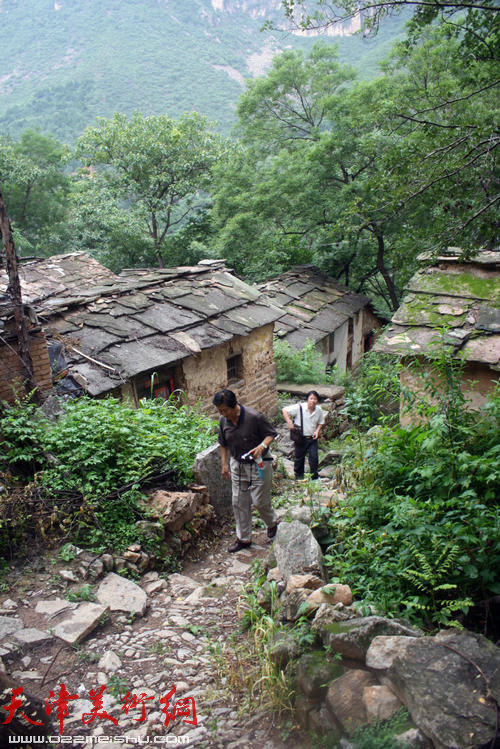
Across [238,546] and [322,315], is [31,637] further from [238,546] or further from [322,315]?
[322,315]

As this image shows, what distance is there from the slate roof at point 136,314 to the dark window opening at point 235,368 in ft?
2.90

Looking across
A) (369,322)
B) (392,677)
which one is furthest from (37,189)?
(392,677)

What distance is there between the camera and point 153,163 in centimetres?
2133

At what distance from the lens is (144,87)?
47.7m

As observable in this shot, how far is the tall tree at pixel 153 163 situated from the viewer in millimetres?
20922

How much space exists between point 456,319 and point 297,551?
401cm

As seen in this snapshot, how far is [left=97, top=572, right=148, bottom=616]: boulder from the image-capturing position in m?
4.16

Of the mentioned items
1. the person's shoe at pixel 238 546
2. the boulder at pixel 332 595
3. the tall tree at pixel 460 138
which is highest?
the tall tree at pixel 460 138

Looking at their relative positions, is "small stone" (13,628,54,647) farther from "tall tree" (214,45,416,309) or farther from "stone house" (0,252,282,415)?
"tall tree" (214,45,416,309)

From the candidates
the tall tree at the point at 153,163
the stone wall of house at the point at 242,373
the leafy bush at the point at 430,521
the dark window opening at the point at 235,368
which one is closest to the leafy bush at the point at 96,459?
the leafy bush at the point at 430,521

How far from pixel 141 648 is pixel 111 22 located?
77.9 metres

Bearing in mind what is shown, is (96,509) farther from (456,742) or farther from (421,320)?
(421,320)

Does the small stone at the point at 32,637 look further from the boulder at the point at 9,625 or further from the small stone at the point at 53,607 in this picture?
the small stone at the point at 53,607

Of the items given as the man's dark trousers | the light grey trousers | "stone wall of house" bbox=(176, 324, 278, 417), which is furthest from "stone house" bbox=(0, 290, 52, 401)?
the man's dark trousers
